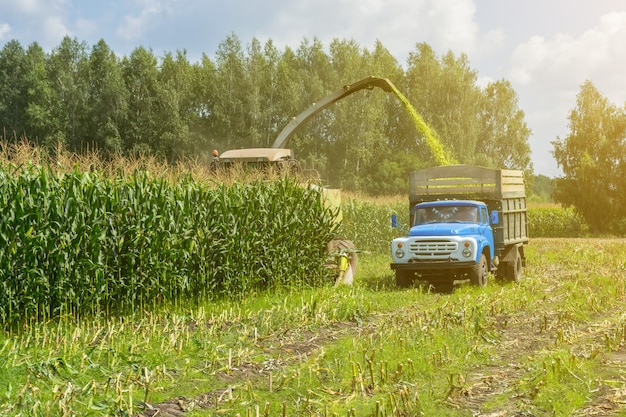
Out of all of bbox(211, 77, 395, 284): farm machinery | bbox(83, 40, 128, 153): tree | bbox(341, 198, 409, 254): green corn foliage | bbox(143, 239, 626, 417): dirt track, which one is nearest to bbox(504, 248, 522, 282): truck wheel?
bbox(143, 239, 626, 417): dirt track

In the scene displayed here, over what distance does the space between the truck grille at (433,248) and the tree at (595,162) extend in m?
34.4

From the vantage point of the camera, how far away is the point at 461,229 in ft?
48.7

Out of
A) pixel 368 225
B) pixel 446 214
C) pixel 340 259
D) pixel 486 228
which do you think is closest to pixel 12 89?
pixel 368 225

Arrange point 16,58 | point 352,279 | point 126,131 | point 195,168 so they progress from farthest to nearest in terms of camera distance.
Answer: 1. point 16,58
2. point 126,131
3. point 352,279
4. point 195,168

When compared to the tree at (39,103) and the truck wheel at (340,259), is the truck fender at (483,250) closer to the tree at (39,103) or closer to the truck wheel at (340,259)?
the truck wheel at (340,259)

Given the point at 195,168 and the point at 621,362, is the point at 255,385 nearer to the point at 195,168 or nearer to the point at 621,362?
the point at 621,362

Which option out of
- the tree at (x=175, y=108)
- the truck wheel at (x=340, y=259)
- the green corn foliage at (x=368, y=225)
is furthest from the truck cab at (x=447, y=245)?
the tree at (x=175, y=108)

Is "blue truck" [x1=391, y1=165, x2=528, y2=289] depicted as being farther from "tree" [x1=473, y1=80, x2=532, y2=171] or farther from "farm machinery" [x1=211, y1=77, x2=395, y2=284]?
"tree" [x1=473, y1=80, x2=532, y2=171]

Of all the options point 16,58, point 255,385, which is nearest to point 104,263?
point 255,385

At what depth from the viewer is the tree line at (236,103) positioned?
56062 mm

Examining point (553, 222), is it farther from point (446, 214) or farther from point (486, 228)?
point (446, 214)

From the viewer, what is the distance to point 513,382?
24.0ft

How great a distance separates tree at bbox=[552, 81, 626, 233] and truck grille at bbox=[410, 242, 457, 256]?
113 feet

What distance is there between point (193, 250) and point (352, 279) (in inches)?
211
